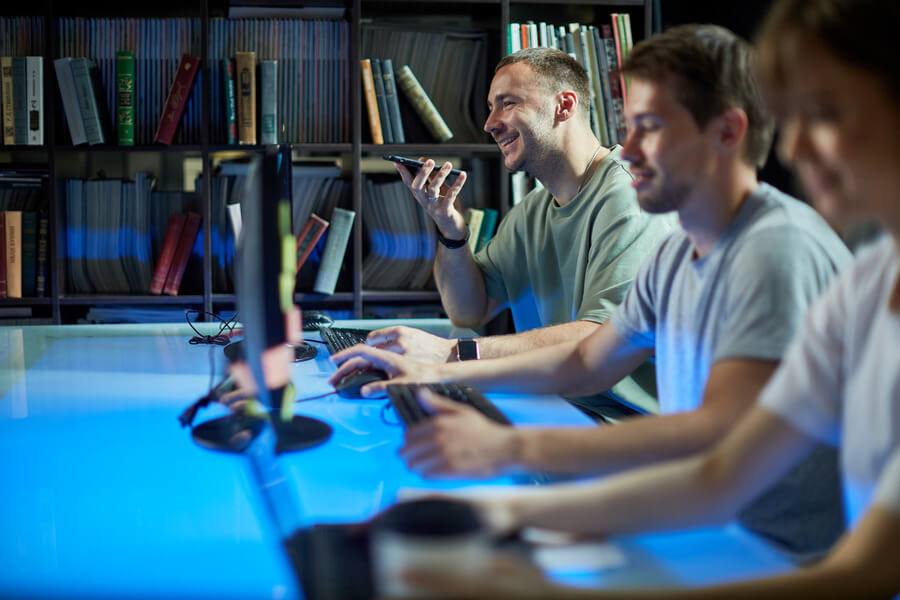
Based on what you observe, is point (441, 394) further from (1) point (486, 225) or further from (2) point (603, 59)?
(2) point (603, 59)

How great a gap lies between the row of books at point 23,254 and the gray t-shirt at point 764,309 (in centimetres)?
215

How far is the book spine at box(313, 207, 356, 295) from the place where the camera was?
8.63 feet

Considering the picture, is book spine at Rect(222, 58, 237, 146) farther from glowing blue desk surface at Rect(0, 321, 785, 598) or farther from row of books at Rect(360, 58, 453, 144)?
glowing blue desk surface at Rect(0, 321, 785, 598)

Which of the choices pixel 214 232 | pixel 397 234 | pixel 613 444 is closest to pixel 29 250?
pixel 214 232

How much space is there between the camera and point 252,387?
1027mm

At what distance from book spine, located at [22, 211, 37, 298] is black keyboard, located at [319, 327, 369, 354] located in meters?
1.21

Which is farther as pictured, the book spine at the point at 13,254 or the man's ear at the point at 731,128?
the book spine at the point at 13,254

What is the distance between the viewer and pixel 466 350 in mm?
1533

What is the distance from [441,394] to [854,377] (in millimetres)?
601

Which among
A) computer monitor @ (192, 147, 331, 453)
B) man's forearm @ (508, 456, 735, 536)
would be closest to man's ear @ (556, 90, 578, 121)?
computer monitor @ (192, 147, 331, 453)

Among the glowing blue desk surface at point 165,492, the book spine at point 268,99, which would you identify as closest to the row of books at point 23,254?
the book spine at point 268,99

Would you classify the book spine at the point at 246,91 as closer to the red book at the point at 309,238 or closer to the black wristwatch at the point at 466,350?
the red book at the point at 309,238

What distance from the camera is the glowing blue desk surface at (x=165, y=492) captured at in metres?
0.70

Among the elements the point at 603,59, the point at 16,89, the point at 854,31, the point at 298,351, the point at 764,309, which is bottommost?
the point at 298,351
